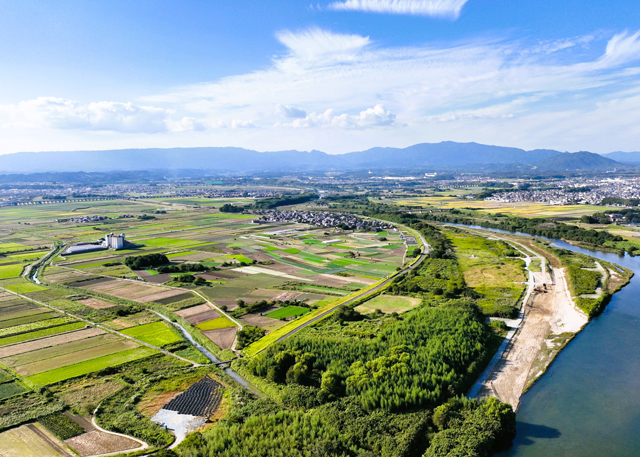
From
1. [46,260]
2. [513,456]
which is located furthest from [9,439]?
[46,260]

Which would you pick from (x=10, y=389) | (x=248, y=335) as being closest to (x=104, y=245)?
(x=10, y=389)

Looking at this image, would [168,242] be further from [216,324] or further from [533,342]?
[533,342]

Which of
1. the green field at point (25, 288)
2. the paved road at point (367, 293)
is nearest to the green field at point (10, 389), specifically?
the paved road at point (367, 293)

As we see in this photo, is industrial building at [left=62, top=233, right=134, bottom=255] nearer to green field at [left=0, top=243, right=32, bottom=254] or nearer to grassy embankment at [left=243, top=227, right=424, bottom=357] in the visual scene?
green field at [left=0, top=243, right=32, bottom=254]

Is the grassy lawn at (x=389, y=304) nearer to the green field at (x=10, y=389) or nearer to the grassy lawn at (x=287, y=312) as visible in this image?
the grassy lawn at (x=287, y=312)

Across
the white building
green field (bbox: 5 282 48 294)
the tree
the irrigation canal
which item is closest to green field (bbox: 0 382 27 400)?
the irrigation canal

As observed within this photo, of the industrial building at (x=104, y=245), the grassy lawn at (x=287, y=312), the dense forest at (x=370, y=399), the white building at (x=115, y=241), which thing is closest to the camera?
the dense forest at (x=370, y=399)
